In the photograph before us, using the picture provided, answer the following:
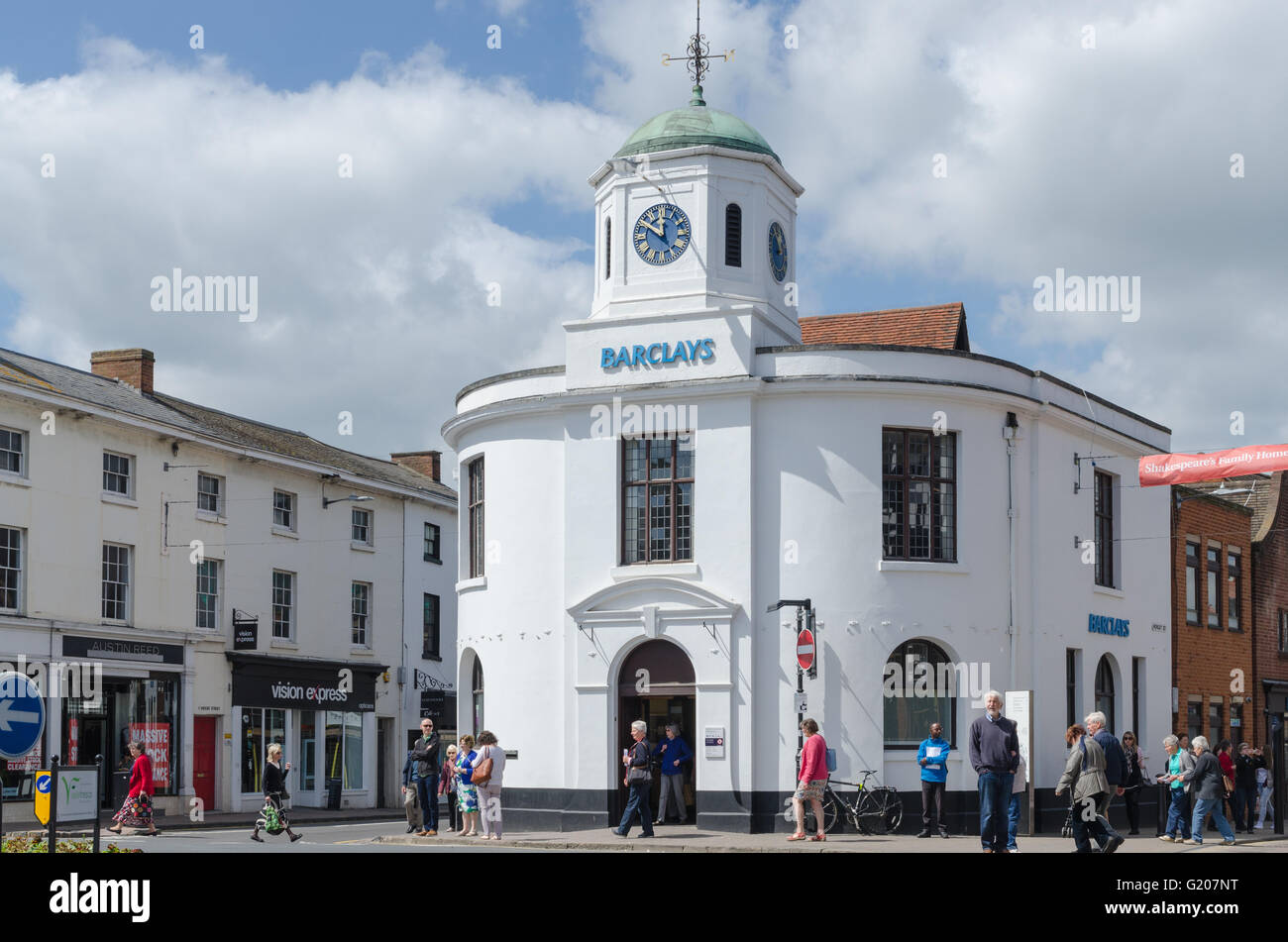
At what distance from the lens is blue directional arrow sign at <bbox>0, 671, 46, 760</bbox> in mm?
12367

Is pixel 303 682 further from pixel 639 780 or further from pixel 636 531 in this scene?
pixel 639 780

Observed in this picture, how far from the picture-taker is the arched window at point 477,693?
29812 millimetres

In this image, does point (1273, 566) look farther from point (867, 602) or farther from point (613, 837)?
point (613, 837)

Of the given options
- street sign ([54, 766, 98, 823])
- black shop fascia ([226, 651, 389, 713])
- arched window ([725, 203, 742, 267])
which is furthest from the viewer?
black shop fascia ([226, 651, 389, 713])

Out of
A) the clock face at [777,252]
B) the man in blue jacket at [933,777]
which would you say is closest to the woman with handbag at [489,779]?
the man in blue jacket at [933,777]

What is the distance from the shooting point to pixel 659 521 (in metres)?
27.5

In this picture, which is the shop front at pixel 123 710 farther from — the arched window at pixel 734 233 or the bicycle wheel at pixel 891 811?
the arched window at pixel 734 233

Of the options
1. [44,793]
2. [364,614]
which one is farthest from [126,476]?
[44,793]

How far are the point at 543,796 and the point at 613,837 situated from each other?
9.51 ft

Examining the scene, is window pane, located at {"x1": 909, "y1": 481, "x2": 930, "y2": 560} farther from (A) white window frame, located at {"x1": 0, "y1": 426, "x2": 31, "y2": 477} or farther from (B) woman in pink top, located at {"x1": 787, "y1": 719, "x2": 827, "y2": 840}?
(A) white window frame, located at {"x1": 0, "y1": 426, "x2": 31, "y2": 477}

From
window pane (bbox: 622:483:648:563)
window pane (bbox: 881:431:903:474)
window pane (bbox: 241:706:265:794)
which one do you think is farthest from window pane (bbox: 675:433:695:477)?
window pane (bbox: 241:706:265:794)

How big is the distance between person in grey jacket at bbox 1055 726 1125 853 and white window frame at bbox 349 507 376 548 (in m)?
29.1

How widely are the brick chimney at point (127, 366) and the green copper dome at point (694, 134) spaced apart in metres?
15.8
